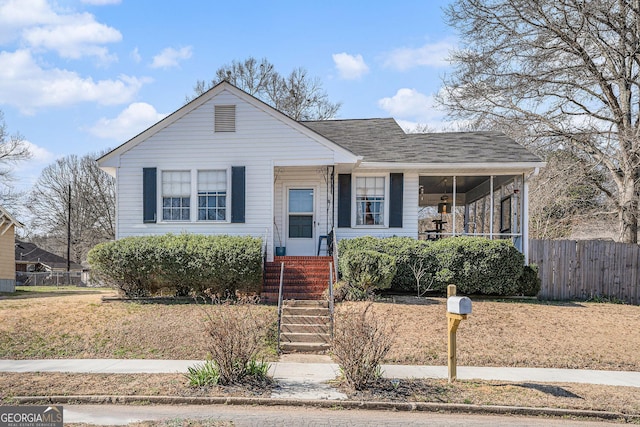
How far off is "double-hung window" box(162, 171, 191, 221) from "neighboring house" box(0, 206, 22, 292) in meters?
11.2

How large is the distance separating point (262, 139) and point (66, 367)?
837 centimetres

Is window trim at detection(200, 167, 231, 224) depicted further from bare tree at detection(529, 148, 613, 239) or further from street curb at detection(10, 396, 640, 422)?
bare tree at detection(529, 148, 613, 239)

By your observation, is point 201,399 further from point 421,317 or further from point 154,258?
point 154,258

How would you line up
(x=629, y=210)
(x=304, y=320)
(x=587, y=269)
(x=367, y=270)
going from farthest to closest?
(x=629, y=210) < (x=587, y=269) < (x=367, y=270) < (x=304, y=320)

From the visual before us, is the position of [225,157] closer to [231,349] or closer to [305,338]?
[305,338]

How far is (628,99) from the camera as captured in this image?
18469 mm

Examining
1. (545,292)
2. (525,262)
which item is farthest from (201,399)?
(545,292)

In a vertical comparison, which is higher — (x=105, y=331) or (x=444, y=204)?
(x=444, y=204)

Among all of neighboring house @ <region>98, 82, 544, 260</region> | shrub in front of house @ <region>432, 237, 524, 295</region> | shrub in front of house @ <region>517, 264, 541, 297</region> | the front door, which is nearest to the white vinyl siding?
neighboring house @ <region>98, 82, 544, 260</region>

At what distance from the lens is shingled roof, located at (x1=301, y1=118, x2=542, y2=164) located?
15.1 meters

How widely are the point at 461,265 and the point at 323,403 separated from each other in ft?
26.0

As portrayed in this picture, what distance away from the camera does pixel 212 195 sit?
48.2 feet
